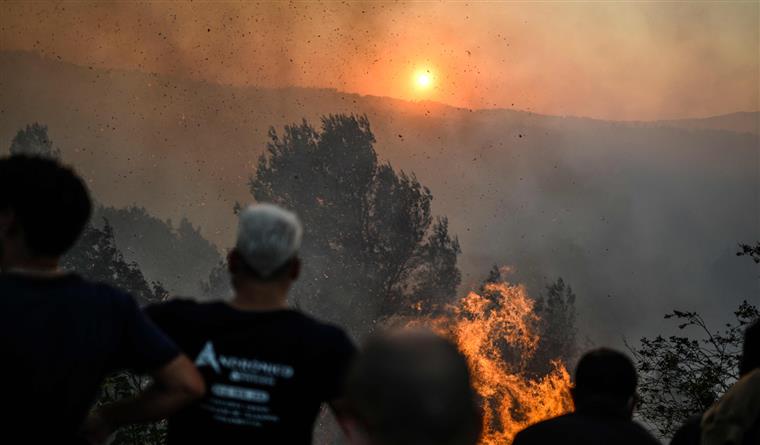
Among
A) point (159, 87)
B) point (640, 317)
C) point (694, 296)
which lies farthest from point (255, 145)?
point (694, 296)

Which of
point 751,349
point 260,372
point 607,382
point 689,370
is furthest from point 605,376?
point 689,370

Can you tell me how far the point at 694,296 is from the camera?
116 metres

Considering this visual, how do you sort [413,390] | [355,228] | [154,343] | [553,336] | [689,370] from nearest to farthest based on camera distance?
[413,390] → [154,343] → [689,370] → [355,228] → [553,336]

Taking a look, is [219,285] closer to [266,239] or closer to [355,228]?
[355,228]

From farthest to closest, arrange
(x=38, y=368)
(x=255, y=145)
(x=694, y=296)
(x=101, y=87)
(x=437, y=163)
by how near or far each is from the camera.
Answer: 1. (x=101, y=87)
2. (x=437, y=163)
3. (x=694, y=296)
4. (x=255, y=145)
5. (x=38, y=368)

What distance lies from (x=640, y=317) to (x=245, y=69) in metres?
65.8

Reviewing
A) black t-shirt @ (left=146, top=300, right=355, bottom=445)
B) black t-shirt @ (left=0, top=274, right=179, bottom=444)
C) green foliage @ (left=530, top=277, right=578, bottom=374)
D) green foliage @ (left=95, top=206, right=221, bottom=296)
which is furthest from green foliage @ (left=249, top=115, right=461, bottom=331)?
black t-shirt @ (left=0, top=274, right=179, bottom=444)

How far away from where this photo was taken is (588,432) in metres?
3.12

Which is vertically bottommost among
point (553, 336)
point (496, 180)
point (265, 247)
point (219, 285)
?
point (265, 247)

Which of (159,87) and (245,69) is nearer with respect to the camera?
(159,87)

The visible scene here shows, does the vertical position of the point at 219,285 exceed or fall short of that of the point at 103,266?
it exceeds it

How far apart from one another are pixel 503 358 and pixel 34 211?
50.1 m

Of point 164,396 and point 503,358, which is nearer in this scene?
point 164,396

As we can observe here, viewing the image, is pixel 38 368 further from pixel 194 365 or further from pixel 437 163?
pixel 437 163
